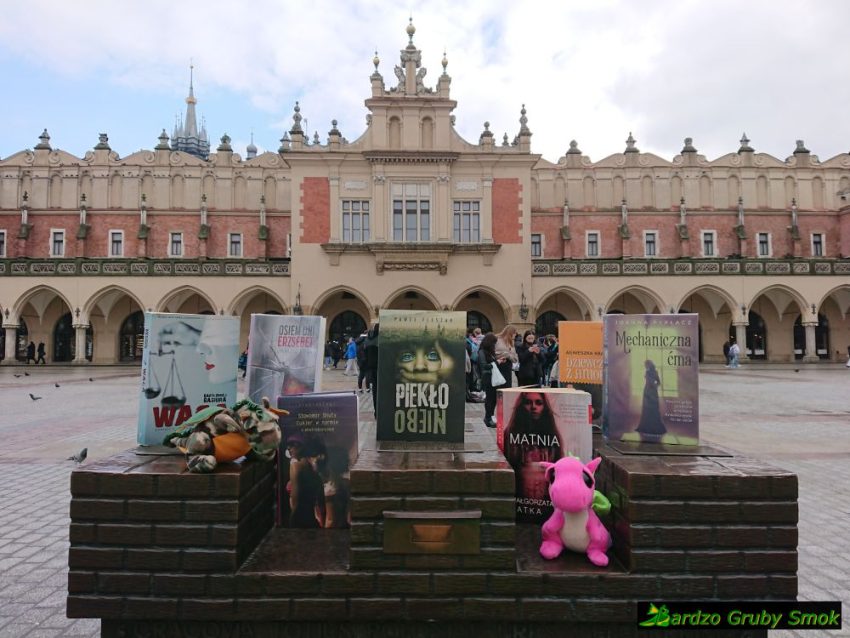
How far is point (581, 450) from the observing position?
3000mm

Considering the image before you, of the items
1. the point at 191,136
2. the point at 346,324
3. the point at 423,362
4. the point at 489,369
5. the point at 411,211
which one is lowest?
the point at 489,369

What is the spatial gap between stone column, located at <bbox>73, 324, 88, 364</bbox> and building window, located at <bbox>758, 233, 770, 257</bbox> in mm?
37550

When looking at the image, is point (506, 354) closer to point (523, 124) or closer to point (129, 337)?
point (523, 124)

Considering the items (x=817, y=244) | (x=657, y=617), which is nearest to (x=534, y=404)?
(x=657, y=617)

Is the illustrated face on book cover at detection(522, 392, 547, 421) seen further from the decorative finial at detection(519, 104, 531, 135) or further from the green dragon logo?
the decorative finial at detection(519, 104, 531, 135)

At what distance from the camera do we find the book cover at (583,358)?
15.2 ft

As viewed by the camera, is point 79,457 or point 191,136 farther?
point 191,136

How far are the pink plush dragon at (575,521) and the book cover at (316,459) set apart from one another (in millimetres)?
1159

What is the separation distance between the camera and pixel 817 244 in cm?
3089

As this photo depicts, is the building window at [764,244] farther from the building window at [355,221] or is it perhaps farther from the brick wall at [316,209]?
the brick wall at [316,209]

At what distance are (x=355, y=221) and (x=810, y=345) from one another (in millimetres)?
24622

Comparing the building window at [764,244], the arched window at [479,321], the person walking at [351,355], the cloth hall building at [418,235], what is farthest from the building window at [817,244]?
the person walking at [351,355]

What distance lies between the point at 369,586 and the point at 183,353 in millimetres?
1846

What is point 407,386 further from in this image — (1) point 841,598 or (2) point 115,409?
(2) point 115,409
